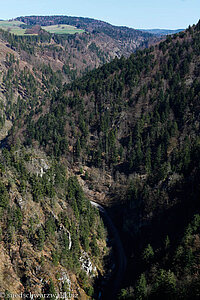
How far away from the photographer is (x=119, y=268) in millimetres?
72500

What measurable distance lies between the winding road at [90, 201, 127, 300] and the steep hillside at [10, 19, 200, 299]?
2465 millimetres

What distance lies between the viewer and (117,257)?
76.8 m

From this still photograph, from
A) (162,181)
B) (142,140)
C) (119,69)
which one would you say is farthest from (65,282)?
(119,69)

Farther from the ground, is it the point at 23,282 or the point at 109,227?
the point at 23,282

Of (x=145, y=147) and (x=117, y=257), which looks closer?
(x=117, y=257)

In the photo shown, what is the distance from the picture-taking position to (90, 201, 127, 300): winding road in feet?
218

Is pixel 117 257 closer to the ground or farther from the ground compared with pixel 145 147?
closer to the ground

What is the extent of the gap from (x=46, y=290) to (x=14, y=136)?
97.4 m

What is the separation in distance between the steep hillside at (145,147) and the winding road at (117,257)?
8.09 feet

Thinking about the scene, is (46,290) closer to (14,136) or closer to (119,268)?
(119,268)

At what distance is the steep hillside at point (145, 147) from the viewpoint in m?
57.5

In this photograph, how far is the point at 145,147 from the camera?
367ft

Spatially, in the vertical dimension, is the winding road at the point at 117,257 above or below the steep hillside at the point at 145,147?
below

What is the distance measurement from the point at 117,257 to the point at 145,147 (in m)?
51.7
